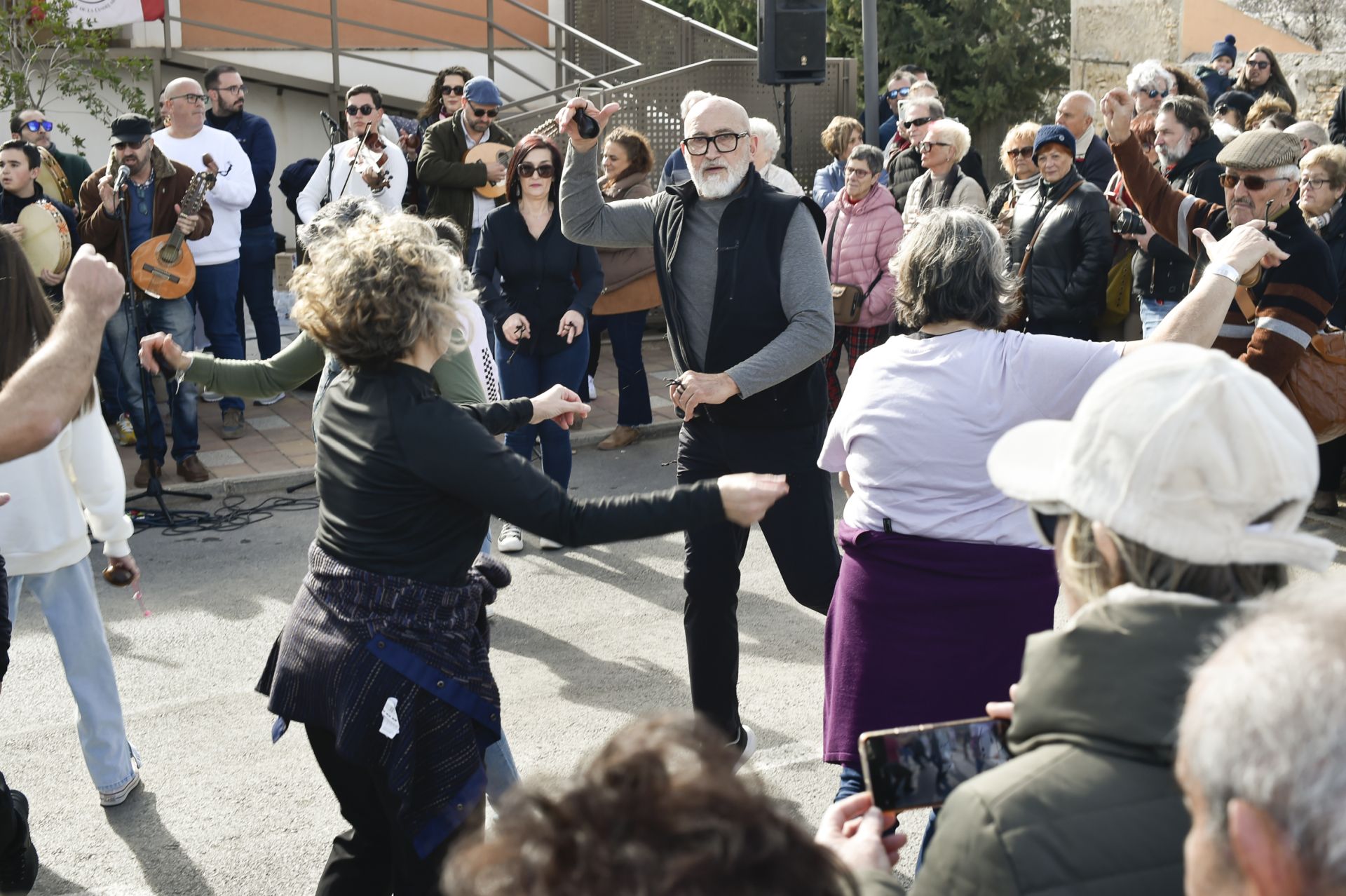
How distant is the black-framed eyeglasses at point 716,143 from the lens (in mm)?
4277

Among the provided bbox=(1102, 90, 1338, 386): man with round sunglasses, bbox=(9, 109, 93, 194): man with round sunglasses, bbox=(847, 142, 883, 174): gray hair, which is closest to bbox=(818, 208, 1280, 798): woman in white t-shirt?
bbox=(1102, 90, 1338, 386): man with round sunglasses

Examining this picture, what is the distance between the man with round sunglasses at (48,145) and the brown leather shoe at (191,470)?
2104mm

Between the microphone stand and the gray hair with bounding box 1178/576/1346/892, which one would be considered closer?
the gray hair with bounding box 1178/576/1346/892

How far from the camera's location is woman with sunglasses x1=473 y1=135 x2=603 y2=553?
689 cm

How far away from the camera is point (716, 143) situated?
428cm

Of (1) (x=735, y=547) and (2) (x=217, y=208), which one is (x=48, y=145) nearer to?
(2) (x=217, y=208)

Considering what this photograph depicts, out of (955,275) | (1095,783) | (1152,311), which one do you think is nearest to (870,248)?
(1152,311)

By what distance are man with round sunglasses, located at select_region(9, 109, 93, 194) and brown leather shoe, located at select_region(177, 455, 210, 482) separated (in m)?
2.10

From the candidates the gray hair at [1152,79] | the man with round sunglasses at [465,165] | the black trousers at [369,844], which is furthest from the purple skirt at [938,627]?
the gray hair at [1152,79]

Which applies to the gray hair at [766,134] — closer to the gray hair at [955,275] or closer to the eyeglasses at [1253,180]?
the eyeglasses at [1253,180]

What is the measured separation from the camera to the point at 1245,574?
5.73 feet

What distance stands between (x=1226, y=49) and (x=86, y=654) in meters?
11.5

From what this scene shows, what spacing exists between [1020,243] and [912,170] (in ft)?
6.93

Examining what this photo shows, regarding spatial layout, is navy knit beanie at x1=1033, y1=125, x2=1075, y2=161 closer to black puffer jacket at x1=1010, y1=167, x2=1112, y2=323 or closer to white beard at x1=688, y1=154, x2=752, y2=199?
black puffer jacket at x1=1010, y1=167, x2=1112, y2=323
